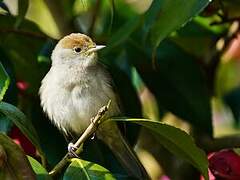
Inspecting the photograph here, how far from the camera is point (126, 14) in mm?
2484

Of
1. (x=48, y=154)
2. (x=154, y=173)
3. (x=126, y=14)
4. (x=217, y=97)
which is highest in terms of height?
(x=126, y=14)

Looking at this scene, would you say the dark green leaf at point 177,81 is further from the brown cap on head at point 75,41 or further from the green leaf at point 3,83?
the green leaf at point 3,83

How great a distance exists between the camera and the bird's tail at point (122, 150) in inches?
78.1

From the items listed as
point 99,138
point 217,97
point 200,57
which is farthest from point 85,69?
point 217,97

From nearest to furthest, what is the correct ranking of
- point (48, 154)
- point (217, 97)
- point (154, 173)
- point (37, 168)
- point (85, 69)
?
point (37, 168), point (48, 154), point (85, 69), point (154, 173), point (217, 97)

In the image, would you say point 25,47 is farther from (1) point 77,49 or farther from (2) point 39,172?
(2) point 39,172

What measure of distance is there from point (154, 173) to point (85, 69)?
46 centimetres

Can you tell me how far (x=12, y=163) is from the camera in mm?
1318

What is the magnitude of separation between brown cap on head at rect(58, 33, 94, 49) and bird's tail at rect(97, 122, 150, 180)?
10.6 inches

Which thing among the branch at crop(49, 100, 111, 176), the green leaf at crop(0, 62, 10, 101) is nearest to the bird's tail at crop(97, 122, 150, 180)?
the branch at crop(49, 100, 111, 176)

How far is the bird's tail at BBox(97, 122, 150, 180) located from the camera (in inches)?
78.1

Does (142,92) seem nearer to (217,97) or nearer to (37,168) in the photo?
(217,97)

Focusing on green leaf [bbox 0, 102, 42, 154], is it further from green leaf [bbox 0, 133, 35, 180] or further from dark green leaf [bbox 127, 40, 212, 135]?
dark green leaf [bbox 127, 40, 212, 135]

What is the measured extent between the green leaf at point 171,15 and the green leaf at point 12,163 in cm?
48
